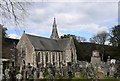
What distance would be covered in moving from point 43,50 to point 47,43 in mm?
5317

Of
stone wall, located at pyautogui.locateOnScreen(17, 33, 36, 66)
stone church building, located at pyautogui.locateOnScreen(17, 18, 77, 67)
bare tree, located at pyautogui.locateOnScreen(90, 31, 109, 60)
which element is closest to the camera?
stone wall, located at pyautogui.locateOnScreen(17, 33, 36, 66)

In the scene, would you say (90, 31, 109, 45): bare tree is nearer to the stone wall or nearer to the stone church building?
the stone church building

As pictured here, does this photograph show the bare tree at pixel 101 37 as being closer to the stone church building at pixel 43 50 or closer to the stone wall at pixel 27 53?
the stone church building at pixel 43 50

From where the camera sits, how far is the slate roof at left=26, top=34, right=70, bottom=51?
66.3m

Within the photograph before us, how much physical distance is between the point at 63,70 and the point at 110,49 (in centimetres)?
5082

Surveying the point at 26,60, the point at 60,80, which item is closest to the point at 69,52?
the point at 26,60

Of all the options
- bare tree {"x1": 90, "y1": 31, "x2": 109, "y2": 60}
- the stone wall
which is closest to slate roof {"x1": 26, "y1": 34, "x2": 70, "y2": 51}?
the stone wall

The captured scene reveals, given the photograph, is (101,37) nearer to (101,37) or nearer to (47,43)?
(101,37)

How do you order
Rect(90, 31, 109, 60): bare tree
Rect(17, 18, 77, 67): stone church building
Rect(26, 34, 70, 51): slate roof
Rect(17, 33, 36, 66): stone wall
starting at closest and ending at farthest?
Rect(17, 33, 36, 66): stone wall, Rect(17, 18, 77, 67): stone church building, Rect(26, 34, 70, 51): slate roof, Rect(90, 31, 109, 60): bare tree

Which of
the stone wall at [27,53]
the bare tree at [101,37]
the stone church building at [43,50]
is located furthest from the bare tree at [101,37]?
the stone wall at [27,53]

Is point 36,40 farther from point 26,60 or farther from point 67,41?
point 67,41

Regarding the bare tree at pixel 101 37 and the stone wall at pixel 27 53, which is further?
the bare tree at pixel 101 37

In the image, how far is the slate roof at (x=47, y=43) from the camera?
66306mm

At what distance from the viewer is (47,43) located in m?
72.0
